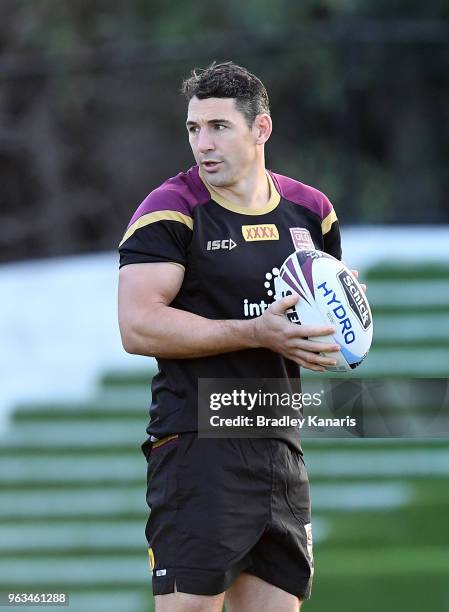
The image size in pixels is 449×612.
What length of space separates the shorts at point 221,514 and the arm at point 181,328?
11.6 inches

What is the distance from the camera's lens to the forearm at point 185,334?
3.55 meters

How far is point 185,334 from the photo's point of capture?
141 inches

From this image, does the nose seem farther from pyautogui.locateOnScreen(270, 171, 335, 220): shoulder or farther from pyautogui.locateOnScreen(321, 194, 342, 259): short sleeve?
pyautogui.locateOnScreen(321, 194, 342, 259): short sleeve

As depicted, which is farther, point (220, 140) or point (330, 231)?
point (330, 231)

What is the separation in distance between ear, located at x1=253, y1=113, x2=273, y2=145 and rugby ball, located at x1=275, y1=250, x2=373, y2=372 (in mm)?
399

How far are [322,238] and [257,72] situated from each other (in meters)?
6.08

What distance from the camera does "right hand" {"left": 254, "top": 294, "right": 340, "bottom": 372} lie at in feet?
11.4

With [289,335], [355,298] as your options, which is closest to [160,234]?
[289,335]

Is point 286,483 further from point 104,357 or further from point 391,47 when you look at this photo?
point 391,47

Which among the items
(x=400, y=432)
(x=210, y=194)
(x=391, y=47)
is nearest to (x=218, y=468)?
(x=210, y=194)

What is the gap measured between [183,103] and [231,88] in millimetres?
7508

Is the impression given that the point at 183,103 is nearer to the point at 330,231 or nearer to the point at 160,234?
the point at 330,231

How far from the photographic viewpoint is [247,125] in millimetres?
3779

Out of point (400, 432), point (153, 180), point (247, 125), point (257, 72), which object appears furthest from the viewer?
point (153, 180)
